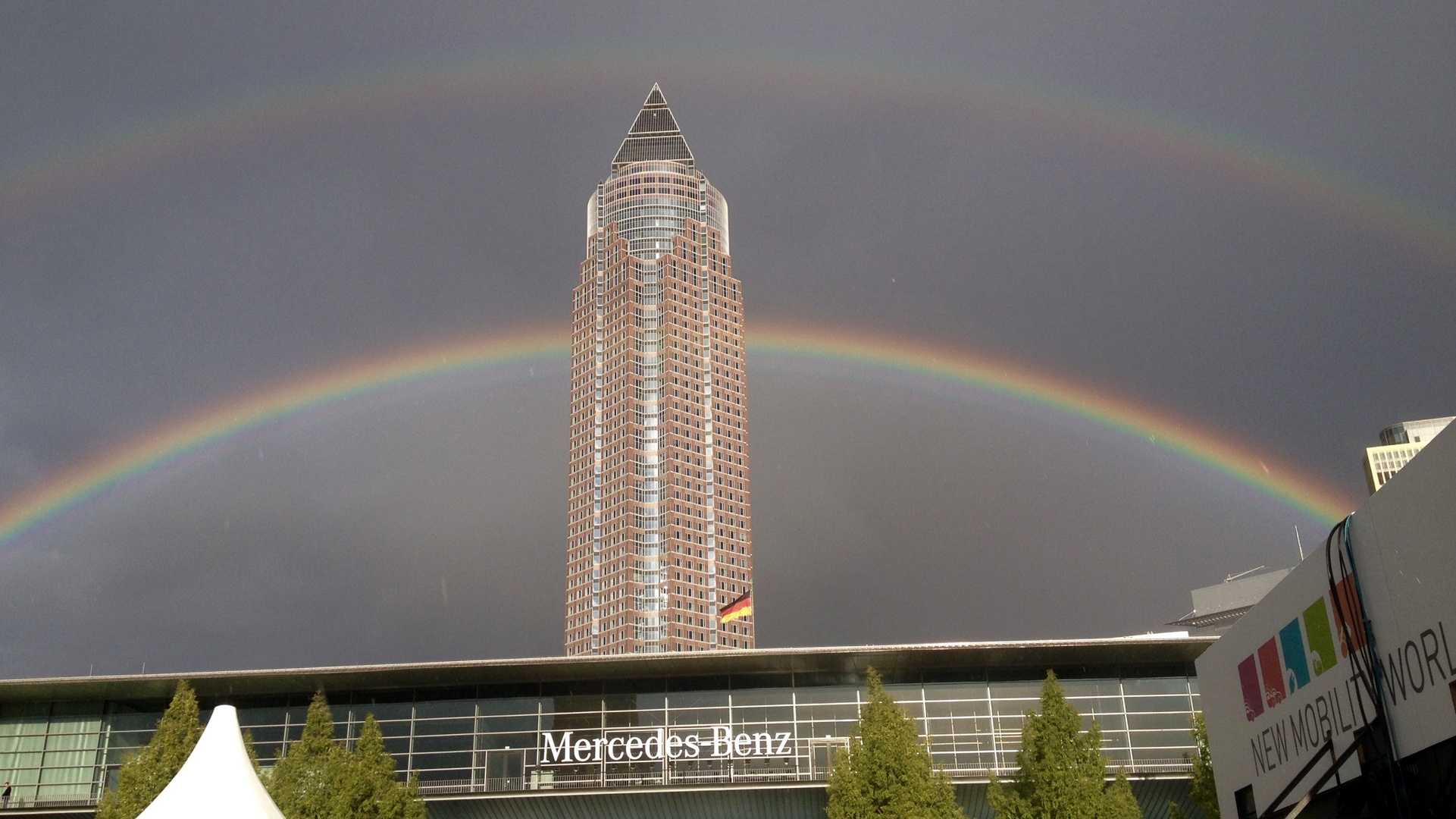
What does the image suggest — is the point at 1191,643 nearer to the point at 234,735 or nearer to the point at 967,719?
the point at 967,719

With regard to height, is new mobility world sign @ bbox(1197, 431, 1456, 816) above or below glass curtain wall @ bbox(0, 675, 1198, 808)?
below

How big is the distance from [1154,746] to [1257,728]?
138 feet

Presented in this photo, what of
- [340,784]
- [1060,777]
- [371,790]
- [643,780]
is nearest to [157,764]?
[340,784]

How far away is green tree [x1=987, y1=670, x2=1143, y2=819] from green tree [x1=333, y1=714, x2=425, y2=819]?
20.9 m

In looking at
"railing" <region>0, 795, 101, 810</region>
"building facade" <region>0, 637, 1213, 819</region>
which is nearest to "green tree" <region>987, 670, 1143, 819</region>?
"building facade" <region>0, 637, 1213, 819</region>

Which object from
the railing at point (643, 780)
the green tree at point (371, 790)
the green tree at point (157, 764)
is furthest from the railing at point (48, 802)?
the green tree at point (371, 790)

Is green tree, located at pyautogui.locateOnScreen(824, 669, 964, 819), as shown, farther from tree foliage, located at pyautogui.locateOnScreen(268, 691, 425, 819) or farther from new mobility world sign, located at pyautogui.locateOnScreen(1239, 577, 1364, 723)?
new mobility world sign, located at pyautogui.locateOnScreen(1239, 577, 1364, 723)

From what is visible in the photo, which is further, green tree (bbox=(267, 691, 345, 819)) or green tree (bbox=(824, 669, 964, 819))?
green tree (bbox=(267, 691, 345, 819))

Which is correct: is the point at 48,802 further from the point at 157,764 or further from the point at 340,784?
the point at 340,784

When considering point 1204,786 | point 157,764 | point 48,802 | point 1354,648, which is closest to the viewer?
point 1354,648

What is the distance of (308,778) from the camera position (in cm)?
4738

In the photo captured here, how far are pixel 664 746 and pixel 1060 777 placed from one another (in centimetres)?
2015

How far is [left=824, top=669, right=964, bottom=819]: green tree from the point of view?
4141cm

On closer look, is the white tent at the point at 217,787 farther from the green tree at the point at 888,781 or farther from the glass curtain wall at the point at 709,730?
the glass curtain wall at the point at 709,730
